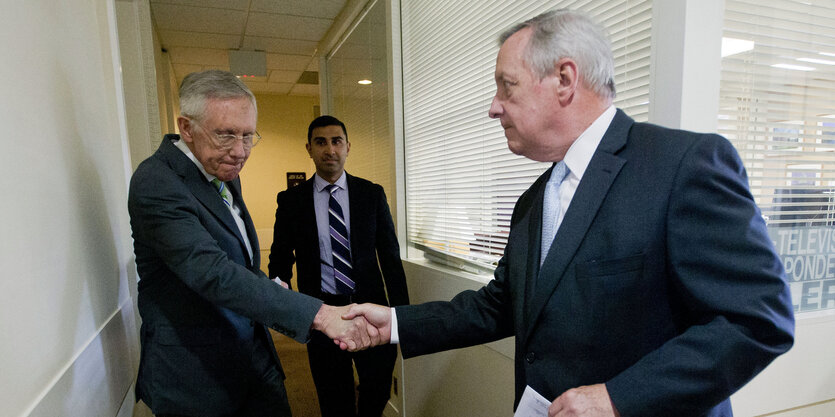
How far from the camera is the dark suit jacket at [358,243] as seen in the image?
7.88 ft

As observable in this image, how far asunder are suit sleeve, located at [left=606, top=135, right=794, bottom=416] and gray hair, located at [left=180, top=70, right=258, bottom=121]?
4.29ft

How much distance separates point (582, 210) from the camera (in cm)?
90

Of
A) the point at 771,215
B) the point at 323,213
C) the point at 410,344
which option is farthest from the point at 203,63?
the point at 771,215

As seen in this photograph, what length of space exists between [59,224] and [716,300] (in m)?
1.64

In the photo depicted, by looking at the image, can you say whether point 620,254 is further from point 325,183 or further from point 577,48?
point 325,183

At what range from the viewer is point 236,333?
1.42 m

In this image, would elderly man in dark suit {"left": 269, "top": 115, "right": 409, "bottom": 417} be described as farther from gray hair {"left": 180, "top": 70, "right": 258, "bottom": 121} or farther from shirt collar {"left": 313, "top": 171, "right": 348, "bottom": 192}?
gray hair {"left": 180, "top": 70, "right": 258, "bottom": 121}

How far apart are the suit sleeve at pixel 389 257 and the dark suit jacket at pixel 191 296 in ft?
3.33

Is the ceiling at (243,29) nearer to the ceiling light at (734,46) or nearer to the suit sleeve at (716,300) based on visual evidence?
the ceiling light at (734,46)

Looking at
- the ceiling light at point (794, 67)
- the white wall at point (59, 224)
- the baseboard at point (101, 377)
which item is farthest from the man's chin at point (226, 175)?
the ceiling light at point (794, 67)

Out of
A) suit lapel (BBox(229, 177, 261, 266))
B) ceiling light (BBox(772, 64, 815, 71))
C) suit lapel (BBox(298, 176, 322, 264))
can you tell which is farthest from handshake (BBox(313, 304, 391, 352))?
ceiling light (BBox(772, 64, 815, 71))

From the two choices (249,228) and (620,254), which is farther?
(249,228)

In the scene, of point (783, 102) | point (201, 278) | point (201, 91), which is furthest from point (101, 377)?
point (783, 102)

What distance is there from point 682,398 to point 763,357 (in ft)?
0.49
